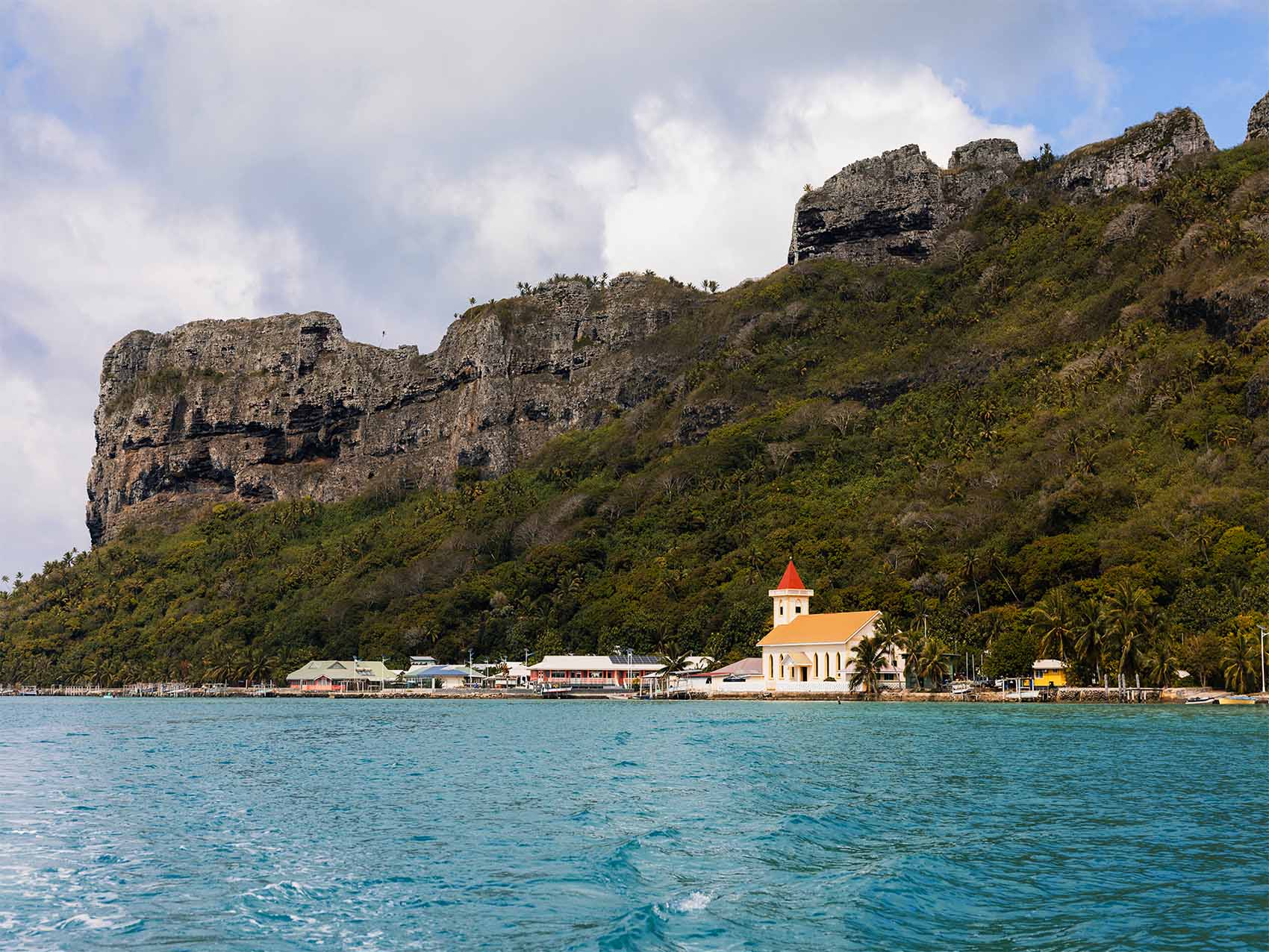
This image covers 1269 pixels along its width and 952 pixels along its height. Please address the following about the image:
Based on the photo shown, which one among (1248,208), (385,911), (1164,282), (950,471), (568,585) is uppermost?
(1248,208)

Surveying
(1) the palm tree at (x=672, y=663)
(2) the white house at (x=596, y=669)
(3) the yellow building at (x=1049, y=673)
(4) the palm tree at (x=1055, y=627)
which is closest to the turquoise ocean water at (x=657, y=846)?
(4) the palm tree at (x=1055, y=627)

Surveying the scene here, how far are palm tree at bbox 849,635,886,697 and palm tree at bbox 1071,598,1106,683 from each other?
17.5 meters

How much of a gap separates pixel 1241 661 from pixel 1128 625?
918 cm

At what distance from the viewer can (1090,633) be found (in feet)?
299

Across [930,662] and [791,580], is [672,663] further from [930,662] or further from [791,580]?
[930,662]

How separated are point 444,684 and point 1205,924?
138m

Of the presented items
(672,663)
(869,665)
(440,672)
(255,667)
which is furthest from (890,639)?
(255,667)

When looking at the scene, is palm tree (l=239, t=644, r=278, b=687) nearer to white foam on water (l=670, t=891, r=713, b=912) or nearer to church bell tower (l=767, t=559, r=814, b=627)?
church bell tower (l=767, t=559, r=814, b=627)

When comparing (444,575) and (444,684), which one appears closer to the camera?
(444,684)

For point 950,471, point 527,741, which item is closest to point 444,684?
point 950,471

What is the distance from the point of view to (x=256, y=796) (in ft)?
126

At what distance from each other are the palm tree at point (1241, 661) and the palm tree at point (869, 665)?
2962 cm

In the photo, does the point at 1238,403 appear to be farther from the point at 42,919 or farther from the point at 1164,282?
the point at 42,919

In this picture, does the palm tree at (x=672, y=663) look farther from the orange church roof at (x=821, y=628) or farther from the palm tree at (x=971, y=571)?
the palm tree at (x=971, y=571)
